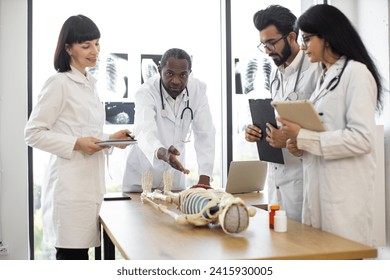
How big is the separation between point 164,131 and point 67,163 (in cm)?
80

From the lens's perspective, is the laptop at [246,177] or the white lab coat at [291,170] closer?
the white lab coat at [291,170]

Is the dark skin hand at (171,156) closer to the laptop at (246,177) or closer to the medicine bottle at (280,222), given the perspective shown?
the laptop at (246,177)

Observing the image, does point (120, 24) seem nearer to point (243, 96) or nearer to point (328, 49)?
point (243, 96)

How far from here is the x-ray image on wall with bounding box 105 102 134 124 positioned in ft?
10.9

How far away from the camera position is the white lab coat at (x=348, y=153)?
1443mm

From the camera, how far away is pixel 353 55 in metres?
1.57

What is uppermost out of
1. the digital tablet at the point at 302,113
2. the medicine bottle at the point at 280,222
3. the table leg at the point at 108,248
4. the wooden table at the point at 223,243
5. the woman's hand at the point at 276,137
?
the digital tablet at the point at 302,113

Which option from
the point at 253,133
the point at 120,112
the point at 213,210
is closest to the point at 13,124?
the point at 120,112

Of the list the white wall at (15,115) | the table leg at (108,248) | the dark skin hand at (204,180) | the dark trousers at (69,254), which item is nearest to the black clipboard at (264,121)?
the dark skin hand at (204,180)

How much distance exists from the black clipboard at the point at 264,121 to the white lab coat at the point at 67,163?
2.19 feet

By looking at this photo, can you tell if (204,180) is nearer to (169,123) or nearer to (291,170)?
(169,123)

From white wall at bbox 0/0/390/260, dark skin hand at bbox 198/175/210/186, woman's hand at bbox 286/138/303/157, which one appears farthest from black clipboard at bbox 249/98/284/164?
white wall at bbox 0/0/390/260
